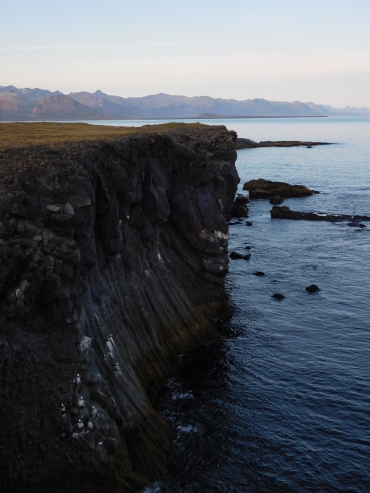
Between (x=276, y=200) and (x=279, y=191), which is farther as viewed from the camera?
(x=279, y=191)

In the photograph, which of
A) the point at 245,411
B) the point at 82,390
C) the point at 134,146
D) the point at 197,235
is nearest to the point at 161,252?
the point at 197,235

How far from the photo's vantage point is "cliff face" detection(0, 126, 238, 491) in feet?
85.1

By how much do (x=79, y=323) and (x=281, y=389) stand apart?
1814cm

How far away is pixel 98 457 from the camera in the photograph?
2695 cm

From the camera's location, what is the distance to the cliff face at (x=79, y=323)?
25.9m

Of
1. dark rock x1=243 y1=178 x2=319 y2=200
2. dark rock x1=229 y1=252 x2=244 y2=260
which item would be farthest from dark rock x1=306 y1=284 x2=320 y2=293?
dark rock x1=243 y1=178 x2=319 y2=200

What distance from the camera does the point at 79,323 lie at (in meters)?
28.9

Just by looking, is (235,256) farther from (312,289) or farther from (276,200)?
(276,200)

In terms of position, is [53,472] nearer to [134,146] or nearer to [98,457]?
[98,457]

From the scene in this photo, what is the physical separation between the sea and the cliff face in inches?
99.5

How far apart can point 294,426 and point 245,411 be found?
351cm

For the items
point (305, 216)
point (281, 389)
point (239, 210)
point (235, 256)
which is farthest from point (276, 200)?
point (281, 389)

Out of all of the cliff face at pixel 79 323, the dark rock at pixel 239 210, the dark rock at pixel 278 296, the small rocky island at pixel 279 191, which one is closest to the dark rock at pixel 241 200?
the dark rock at pixel 239 210

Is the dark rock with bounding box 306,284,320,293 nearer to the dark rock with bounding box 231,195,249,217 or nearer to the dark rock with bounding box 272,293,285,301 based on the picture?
the dark rock with bounding box 272,293,285,301
